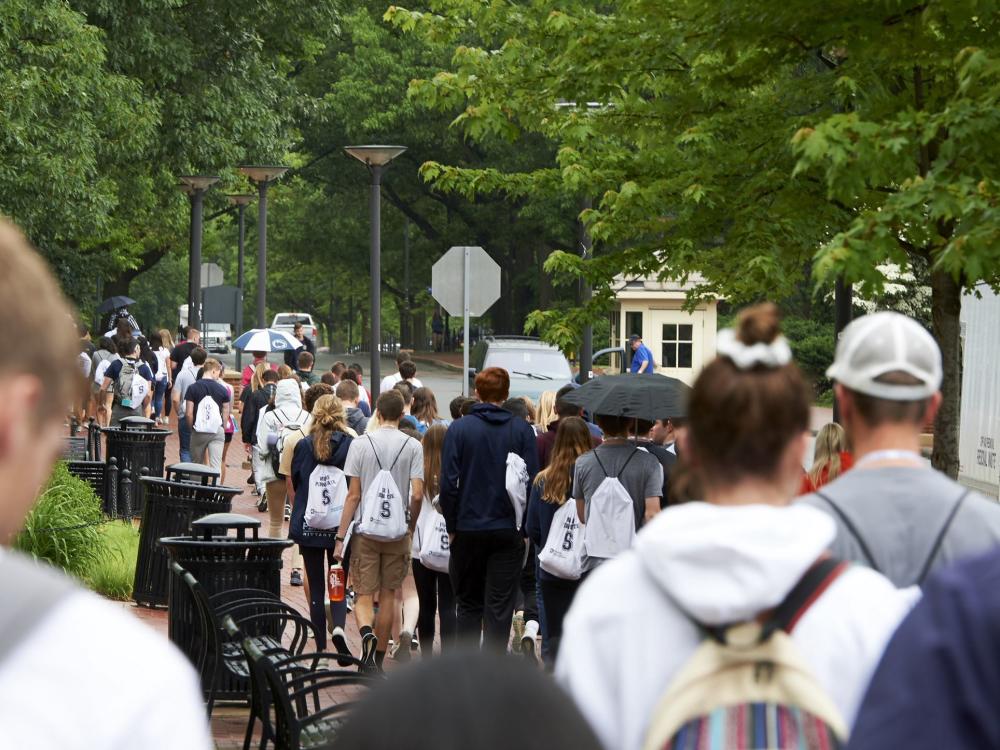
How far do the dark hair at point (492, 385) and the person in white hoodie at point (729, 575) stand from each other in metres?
6.79

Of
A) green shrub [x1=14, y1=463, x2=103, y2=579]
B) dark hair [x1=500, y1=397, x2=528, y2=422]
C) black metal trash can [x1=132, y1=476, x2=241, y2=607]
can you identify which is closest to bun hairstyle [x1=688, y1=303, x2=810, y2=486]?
dark hair [x1=500, y1=397, x2=528, y2=422]

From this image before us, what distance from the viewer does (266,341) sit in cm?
2153

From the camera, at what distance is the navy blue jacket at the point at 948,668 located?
1509 mm

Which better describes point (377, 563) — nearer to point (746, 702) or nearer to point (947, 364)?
point (947, 364)

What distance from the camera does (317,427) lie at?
10797mm

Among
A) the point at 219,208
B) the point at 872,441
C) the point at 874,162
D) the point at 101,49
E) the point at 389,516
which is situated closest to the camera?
the point at 872,441

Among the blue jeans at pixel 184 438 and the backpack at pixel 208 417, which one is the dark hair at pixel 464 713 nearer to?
the backpack at pixel 208 417

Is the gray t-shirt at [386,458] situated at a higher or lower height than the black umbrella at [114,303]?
lower

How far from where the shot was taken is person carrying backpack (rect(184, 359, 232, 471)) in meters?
18.9

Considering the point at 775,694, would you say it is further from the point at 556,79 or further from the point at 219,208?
the point at 219,208

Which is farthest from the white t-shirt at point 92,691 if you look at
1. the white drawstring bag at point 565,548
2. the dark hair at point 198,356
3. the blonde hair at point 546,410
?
the dark hair at point 198,356

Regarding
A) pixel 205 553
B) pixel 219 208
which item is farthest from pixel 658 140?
pixel 219 208

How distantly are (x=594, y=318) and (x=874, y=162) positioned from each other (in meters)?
4.35

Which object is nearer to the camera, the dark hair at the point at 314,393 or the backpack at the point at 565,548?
the backpack at the point at 565,548
